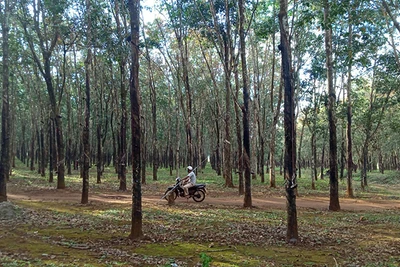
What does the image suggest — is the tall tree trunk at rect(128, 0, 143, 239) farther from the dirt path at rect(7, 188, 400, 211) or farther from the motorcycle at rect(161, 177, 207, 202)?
the dirt path at rect(7, 188, 400, 211)

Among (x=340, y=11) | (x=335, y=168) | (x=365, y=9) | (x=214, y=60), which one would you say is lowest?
(x=335, y=168)

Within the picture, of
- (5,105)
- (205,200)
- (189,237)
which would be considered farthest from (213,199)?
(5,105)

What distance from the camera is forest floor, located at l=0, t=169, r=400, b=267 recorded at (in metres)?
7.61

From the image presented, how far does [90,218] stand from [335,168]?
1056 centimetres

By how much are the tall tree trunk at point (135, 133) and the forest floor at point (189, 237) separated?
58cm

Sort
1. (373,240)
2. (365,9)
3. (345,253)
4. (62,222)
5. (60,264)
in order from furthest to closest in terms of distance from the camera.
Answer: (365,9) < (62,222) < (373,240) < (345,253) < (60,264)

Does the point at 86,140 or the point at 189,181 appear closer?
the point at 86,140

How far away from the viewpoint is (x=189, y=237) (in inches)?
384

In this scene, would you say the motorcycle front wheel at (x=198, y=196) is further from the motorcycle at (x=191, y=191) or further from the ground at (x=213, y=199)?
the ground at (x=213, y=199)

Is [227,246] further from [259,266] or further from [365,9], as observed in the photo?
[365,9]

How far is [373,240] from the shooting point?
10000 mm

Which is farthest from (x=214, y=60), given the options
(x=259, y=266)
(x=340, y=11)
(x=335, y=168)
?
(x=259, y=266)

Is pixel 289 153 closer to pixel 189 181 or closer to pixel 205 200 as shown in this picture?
pixel 189 181

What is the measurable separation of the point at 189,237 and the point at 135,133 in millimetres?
3376
